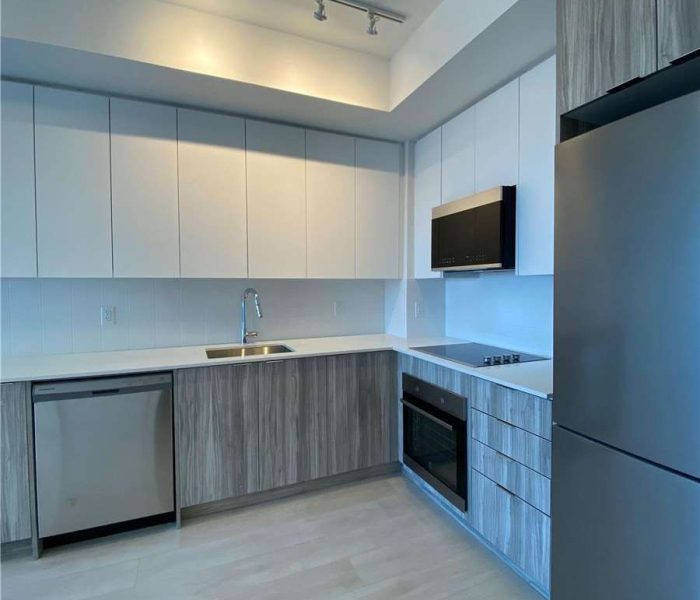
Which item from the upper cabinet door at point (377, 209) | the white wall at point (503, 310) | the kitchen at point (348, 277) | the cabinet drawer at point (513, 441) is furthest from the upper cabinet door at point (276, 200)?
the cabinet drawer at point (513, 441)

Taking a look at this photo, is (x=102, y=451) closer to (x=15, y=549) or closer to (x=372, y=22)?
(x=15, y=549)

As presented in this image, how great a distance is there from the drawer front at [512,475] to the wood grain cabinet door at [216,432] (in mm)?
1313

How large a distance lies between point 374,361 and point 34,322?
2145 mm

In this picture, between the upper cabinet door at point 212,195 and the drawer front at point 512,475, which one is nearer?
the drawer front at point 512,475

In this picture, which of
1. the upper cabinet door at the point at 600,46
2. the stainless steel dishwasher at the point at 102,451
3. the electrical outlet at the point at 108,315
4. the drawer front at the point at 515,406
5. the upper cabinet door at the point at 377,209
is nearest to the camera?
the upper cabinet door at the point at 600,46

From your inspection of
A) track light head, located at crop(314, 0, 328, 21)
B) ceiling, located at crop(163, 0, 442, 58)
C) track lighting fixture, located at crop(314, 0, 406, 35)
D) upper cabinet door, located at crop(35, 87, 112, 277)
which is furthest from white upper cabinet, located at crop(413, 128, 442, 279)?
upper cabinet door, located at crop(35, 87, 112, 277)

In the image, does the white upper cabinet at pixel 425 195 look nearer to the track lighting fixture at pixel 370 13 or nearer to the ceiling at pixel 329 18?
the ceiling at pixel 329 18

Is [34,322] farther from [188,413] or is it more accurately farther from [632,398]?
[632,398]

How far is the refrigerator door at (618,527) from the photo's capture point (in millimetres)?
1018

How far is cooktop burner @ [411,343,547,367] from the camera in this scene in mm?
2133

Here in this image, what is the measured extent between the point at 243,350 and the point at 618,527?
2.28m

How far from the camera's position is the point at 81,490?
201cm

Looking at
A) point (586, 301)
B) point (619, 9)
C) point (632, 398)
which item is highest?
point (619, 9)

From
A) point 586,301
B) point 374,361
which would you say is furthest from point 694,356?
point 374,361
